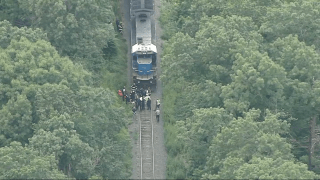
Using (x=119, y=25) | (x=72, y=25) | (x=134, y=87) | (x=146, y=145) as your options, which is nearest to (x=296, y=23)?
(x=146, y=145)

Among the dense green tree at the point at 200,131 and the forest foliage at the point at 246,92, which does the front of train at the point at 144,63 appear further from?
the dense green tree at the point at 200,131

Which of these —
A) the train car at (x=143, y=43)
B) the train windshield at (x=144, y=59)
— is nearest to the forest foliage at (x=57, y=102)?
the train car at (x=143, y=43)

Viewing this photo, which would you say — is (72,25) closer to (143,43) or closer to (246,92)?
(143,43)

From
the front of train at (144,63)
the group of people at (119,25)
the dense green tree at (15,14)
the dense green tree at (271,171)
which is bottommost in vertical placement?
the dense green tree at (271,171)

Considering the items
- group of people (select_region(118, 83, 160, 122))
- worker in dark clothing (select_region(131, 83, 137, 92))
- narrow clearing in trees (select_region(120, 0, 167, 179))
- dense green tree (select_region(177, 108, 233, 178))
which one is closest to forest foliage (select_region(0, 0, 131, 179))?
group of people (select_region(118, 83, 160, 122))

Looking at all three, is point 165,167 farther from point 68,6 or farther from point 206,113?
point 68,6

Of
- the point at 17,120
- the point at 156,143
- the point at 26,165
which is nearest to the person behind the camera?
the point at 26,165

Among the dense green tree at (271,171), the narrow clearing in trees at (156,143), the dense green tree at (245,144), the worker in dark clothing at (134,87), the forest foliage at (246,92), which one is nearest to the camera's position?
the dense green tree at (271,171)

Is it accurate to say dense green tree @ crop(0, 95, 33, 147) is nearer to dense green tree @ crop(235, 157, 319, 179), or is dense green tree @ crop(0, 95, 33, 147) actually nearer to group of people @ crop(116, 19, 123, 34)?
dense green tree @ crop(235, 157, 319, 179)
